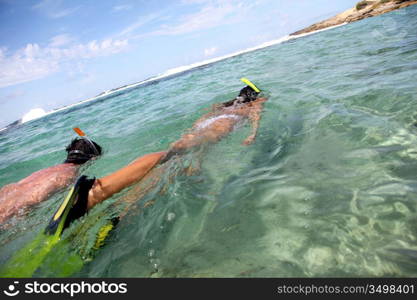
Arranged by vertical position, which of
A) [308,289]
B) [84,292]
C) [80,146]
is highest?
[80,146]

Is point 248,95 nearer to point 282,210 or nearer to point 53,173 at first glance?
point 282,210

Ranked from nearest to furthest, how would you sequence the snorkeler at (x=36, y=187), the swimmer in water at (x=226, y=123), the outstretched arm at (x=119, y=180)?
the outstretched arm at (x=119, y=180) < the snorkeler at (x=36, y=187) < the swimmer in water at (x=226, y=123)

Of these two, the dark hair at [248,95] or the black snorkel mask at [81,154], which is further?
the dark hair at [248,95]

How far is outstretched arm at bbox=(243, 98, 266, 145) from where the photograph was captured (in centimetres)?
360

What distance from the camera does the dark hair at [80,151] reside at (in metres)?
4.39

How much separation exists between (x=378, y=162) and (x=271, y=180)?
3.15 ft

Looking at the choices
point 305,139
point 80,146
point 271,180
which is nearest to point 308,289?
point 271,180

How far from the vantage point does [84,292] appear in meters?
1.54

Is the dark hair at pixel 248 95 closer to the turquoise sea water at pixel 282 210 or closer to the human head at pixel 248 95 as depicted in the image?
the human head at pixel 248 95

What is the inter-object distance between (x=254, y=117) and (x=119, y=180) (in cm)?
263

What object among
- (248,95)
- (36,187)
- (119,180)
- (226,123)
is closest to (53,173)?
(36,187)

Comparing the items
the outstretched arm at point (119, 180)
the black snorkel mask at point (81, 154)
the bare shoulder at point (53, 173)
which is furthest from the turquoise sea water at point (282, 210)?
the black snorkel mask at point (81, 154)

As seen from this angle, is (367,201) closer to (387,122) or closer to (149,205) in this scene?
(387,122)

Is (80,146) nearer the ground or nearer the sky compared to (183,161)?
nearer the sky
